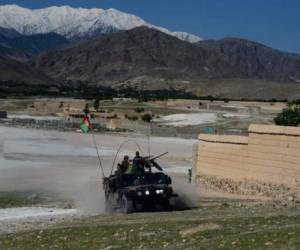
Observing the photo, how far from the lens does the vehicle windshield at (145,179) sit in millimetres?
19891

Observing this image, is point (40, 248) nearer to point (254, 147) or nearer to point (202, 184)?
point (254, 147)

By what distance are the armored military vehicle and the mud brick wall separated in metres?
3.48

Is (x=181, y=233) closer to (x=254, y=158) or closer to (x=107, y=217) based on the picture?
(x=107, y=217)

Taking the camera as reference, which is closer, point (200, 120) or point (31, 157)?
point (31, 157)

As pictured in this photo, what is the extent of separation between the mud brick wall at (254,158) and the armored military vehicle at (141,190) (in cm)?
348

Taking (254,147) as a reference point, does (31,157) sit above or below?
below

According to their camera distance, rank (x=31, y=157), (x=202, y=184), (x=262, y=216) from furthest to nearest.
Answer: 1. (x=31, y=157)
2. (x=202, y=184)
3. (x=262, y=216)

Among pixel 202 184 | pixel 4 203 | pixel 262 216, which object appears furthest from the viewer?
pixel 4 203

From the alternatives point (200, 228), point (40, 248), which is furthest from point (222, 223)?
point (40, 248)

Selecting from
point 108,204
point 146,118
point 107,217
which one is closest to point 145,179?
point 107,217

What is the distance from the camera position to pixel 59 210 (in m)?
24.2

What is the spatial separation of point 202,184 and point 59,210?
5.07 meters

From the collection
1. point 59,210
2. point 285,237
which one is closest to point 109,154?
point 59,210

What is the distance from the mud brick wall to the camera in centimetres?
2119
